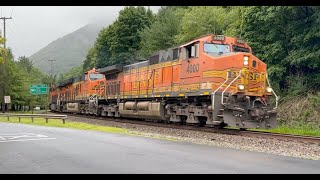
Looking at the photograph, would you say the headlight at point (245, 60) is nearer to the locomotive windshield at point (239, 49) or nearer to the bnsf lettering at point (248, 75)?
the bnsf lettering at point (248, 75)

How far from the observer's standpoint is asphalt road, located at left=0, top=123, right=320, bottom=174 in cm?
880

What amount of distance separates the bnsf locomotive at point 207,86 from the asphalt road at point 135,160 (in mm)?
6598

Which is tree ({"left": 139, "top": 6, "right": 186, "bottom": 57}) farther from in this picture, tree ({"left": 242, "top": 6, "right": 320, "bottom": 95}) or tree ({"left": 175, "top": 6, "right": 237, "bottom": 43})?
tree ({"left": 242, "top": 6, "right": 320, "bottom": 95})

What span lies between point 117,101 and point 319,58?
15090mm

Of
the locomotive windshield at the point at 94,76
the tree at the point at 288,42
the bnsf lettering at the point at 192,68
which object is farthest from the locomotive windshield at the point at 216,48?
the locomotive windshield at the point at 94,76

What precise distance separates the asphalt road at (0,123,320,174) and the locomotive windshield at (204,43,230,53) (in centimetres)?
809

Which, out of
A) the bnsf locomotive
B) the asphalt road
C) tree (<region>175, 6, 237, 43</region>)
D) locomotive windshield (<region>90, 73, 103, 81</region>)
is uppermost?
tree (<region>175, 6, 237, 43</region>)

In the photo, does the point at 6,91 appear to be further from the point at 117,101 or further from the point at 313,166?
the point at 313,166

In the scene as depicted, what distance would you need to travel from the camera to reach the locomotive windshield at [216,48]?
20266mm

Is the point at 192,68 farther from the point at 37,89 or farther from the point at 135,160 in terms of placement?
the point at 37,89

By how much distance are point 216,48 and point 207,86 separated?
2098mm

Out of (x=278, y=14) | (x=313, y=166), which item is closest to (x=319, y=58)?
(x=278, y=14)

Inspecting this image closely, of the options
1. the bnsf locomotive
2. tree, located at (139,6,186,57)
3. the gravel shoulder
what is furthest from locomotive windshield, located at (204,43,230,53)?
tree, located at (139,6,186,57)

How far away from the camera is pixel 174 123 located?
82.4 feet
